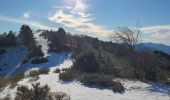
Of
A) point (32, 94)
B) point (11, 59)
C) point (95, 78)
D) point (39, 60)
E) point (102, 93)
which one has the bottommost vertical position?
point (11, 59)

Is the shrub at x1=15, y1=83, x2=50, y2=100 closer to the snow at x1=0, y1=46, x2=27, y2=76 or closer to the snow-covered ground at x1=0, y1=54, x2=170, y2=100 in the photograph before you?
the snow-covered ground at x1=0, y1=54, x2=170, y2=100

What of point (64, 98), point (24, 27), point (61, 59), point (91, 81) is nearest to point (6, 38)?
point (24, 27)

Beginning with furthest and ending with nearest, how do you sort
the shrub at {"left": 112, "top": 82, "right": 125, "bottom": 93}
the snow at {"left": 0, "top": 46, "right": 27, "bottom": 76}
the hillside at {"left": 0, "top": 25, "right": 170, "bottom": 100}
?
the snow at {"left": 0, "top": 46, "right": 27, "bottom": 76}
the shrub at {"left": 112, "top": 82, "right": 125, "bottom": 93}
the hillside at {"left": 0, "top": 25, "right": 170, "bottom": 100}

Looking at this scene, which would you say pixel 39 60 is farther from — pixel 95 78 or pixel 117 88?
pixel 117 88

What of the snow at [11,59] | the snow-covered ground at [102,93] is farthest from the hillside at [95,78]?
the snow at [11,59]

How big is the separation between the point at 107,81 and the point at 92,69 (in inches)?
264

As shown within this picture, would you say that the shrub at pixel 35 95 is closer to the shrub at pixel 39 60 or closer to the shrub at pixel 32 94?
the shrub at pixel 32 94

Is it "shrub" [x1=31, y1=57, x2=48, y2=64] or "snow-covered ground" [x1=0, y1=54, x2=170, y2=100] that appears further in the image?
"shrub" [x1=31, y1=57, x2=48, y2=64]

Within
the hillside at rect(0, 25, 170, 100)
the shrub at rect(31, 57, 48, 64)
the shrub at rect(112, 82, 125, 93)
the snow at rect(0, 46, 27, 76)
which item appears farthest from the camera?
the snow at rect(0, 46, 27, 76)

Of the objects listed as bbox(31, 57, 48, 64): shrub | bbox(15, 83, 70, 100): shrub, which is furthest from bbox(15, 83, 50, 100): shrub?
bbox(31, 57, 48, 64): shrub

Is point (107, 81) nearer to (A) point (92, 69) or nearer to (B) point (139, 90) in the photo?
(B) point (139, 90)

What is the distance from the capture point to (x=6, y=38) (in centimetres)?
7338

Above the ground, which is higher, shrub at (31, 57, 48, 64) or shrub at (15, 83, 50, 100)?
shrub at (15, 83, 50, 100)

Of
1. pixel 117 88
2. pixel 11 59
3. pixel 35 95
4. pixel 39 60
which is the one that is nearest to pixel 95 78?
pixel 117 88
